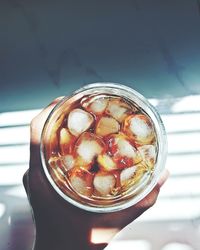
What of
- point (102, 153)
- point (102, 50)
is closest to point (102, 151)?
point (102, 153)

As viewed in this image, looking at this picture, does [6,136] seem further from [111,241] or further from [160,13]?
[160,13]

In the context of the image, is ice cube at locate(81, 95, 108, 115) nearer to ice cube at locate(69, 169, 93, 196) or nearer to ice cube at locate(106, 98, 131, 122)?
ice cube at locate(106, 98, 131, 122)

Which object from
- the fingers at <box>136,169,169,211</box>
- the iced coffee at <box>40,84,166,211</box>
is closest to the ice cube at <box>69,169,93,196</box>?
the iced coffee at <box>40,84,166,211</box>

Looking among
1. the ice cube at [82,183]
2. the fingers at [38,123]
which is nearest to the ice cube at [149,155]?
the ice cube at [82,183]

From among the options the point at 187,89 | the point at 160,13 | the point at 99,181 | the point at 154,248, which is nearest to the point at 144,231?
the point at 154,248

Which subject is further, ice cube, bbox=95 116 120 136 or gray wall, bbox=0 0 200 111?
gray wall, bbox=0 0 200 111
